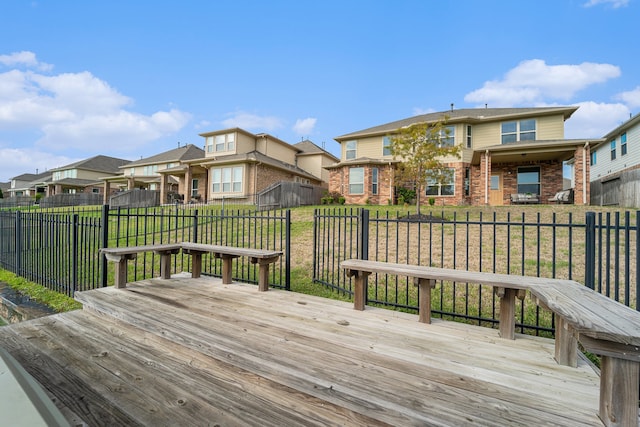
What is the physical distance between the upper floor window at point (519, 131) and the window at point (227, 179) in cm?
1863

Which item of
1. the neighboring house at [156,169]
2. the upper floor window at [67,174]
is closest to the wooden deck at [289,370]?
the neighboring house at [156,169]

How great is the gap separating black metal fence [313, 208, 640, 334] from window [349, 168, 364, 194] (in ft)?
31.2

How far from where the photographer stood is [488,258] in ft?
24.2

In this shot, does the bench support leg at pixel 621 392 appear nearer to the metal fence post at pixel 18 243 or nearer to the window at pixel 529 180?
the metal fence post at pixel 18 243

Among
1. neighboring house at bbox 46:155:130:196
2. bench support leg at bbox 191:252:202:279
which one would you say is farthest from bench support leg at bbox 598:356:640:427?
neighboring house at bbox 46:155:130:196

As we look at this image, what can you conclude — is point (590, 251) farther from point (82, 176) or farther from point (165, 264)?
point (82, 176)

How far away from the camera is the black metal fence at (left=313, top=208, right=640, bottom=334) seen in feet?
11.2

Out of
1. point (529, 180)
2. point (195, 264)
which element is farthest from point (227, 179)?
point (529, 180)

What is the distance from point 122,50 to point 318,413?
14686mm

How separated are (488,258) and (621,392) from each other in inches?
239

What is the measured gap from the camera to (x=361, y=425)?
6.27 feet

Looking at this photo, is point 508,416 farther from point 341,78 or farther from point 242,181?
point 242,181

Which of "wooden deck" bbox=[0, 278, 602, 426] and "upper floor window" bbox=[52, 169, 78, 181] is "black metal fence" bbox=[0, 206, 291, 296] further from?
"upper floor window" bbox=[52, 169, 78, 181]

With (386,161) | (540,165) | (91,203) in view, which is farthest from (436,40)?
(91,203)
